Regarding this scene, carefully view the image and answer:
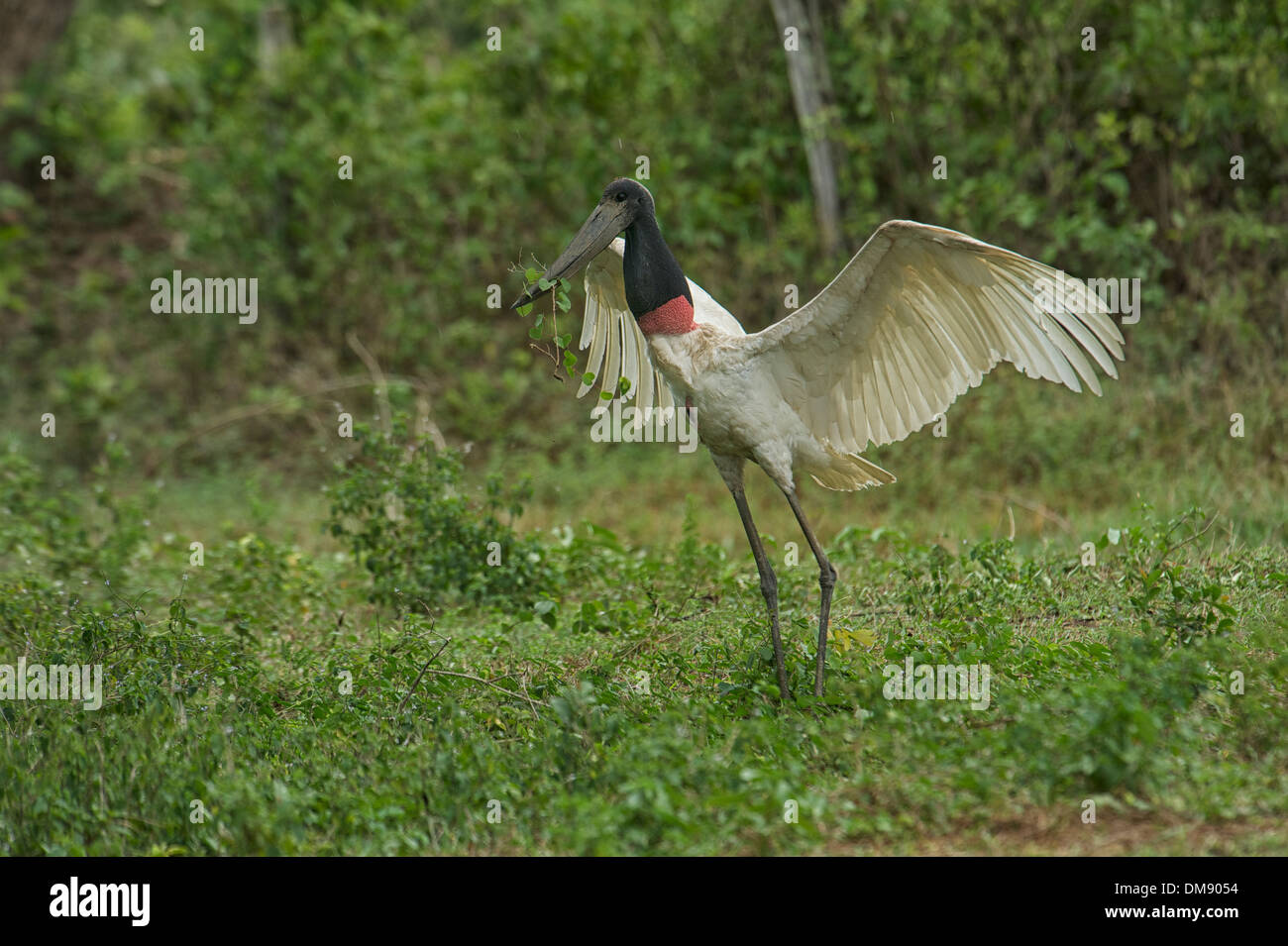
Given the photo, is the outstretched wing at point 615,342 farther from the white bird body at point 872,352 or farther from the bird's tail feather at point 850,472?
the bird's tail feather at point 850,472

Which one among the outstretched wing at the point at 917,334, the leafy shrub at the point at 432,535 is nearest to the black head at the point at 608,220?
the outstretched wing at the point at 917,334

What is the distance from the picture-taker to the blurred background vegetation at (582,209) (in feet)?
27.1

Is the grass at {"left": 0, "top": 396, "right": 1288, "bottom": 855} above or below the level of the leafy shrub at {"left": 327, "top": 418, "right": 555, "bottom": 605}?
below

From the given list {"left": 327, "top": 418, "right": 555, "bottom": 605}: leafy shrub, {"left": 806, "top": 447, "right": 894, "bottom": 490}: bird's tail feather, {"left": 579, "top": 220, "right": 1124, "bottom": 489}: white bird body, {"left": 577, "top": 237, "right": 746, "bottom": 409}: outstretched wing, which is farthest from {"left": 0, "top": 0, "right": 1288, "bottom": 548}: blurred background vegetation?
{"left": 579, "top": 220, "right": 1124, "bottom": 489}: white bird body

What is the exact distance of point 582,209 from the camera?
10.4 m

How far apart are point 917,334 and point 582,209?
5.87 meters

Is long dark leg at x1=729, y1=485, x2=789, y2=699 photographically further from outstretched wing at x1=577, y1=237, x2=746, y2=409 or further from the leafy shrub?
the leafy shrub

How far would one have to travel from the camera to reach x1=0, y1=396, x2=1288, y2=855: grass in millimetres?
3662

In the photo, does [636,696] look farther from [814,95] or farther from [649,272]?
[814,95]

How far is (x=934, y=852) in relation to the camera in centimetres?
359

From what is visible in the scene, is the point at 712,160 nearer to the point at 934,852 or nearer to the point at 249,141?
the point at 249,141

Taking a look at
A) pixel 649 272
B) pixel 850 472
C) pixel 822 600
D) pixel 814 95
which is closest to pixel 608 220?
pixel 649 272

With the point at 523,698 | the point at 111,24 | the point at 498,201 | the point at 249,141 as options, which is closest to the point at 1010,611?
the point at 523,698

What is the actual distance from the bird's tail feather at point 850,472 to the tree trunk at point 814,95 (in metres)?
4.50
